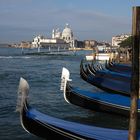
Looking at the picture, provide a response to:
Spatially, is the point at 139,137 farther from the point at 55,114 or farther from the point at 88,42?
the point at 88,42

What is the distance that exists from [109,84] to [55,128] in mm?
7337

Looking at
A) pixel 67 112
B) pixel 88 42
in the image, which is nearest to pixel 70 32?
pixel 88 42

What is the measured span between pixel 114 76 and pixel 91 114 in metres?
4.02

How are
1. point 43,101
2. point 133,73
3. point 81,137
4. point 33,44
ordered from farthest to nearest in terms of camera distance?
point 33,44, point 43,101, point 81,137, point 133,73

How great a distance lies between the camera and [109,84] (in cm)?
1383

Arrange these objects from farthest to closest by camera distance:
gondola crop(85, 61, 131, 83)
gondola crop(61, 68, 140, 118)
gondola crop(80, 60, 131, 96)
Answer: gondola crop(85, 61, 131, 83) → gondola crop(80, 60, 131, 96) → gondola crop(61, 68, 140, 118)

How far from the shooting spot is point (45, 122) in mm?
6742

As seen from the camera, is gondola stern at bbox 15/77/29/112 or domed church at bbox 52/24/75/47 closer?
gondola stern at bbox 15/77/29/112

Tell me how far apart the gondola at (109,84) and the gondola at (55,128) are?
5804 millimetres

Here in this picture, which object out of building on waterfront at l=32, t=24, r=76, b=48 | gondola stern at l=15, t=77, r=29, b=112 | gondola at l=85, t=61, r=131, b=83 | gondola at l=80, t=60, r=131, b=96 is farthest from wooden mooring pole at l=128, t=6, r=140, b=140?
building on waterfront at l=32, t=24, r=76, b=48

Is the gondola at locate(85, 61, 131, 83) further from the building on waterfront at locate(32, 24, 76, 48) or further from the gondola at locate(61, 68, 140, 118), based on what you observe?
the building on waterfront at locate(32, 24, 76, 48)

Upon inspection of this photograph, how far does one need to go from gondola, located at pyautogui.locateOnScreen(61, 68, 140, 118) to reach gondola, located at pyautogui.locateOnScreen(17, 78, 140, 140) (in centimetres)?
269

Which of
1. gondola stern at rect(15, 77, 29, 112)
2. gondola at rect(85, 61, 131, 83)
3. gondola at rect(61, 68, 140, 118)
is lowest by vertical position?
gondola at rect(61, 68, 140, 118)

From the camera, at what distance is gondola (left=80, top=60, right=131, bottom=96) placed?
42.3 feet
